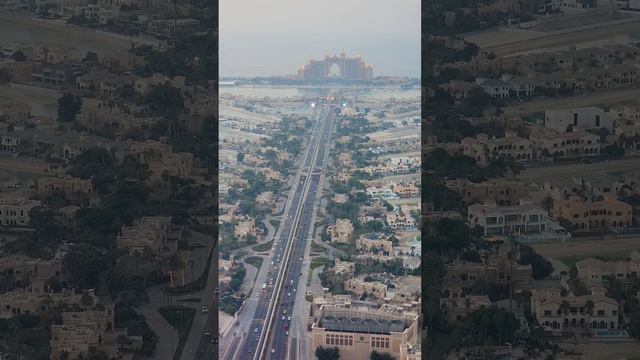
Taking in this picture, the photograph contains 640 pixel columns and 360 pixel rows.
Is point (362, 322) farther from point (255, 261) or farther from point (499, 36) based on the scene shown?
point (499, 36)

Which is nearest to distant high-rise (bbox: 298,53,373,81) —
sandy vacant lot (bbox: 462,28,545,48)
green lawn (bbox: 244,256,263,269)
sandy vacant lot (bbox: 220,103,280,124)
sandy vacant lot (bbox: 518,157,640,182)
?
sandy vacant lot (bbox: 220,103,280,124)

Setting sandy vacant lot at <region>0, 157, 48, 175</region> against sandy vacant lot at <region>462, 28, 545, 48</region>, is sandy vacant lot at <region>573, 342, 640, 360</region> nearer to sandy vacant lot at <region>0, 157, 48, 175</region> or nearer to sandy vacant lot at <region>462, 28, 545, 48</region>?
sandy vacant lot at <region>462, 28, 545, 48</region>

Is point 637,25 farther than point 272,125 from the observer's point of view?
No

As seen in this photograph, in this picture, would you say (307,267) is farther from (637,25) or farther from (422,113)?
(637,25)

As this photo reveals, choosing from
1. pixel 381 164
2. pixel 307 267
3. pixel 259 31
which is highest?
pixel 259 31

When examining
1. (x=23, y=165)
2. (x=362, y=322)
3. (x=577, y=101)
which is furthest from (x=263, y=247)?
(x=577, y=101)

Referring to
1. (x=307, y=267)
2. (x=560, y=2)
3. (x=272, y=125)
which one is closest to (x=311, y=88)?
(x=272, y=125)

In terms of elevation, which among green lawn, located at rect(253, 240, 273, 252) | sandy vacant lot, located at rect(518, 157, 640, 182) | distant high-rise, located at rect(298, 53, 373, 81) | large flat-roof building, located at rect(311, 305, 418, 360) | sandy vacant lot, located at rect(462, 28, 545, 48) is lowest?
large flat-roof building, located at rect(311, 305, 418, 360)
